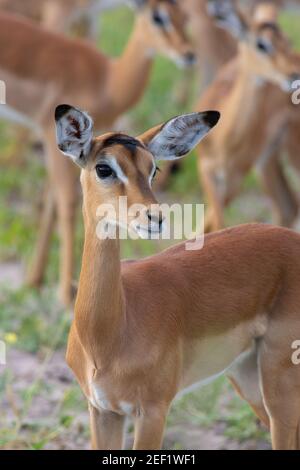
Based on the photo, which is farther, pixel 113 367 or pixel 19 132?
pixel 19 132

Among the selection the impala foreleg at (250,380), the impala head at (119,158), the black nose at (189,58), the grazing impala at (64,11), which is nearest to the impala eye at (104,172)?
the impala head at (119,158)

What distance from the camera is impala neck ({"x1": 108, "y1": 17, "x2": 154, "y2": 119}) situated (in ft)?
20.8

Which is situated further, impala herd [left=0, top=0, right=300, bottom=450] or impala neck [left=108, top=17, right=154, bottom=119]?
impala neck [left=108, top=17, right=154, bottom=119]

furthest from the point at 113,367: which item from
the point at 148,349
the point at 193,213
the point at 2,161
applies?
the point at 2,161

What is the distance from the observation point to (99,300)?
3279 mm

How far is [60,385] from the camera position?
4.80 meters

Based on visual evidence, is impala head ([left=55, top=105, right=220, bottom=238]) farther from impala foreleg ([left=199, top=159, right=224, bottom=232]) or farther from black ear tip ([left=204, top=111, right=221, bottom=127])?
impala foreleg ([left=199, top=159, right=224, bottom=232])

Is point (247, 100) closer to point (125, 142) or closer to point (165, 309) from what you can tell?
point (165, 309)

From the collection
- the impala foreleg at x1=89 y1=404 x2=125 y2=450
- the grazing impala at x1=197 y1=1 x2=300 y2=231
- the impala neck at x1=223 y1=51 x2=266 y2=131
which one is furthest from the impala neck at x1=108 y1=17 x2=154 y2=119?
the impala foreleg at x1=89 y1=404 x2=125 y2=450

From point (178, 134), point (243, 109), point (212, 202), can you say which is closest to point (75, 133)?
point (178, 134)

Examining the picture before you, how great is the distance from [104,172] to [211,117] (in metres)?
0.37

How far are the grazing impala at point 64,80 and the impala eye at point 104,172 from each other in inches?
105
